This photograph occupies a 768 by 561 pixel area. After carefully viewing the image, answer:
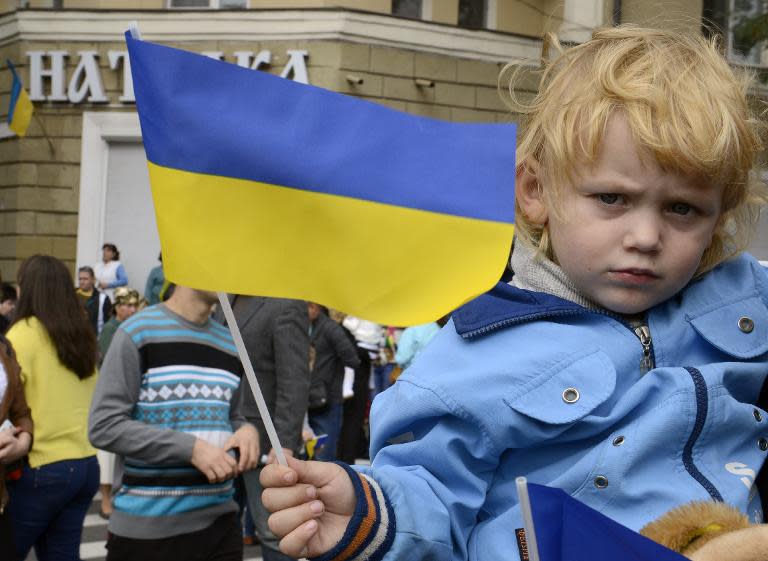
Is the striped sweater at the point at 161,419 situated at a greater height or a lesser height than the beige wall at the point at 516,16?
lesser

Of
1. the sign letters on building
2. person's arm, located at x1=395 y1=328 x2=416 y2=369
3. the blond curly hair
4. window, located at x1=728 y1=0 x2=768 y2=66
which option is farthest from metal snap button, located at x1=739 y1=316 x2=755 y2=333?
the sign letters on building

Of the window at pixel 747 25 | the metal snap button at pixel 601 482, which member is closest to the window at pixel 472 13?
the window at pixel 747 25

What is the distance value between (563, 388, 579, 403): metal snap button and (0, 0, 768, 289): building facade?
50.5 feet

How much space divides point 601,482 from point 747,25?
14.4ft

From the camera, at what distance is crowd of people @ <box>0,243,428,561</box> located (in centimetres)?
452

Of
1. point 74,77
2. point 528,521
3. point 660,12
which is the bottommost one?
point 528,521

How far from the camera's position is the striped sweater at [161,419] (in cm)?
448

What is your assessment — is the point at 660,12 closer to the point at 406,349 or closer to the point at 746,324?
the point at 746,324

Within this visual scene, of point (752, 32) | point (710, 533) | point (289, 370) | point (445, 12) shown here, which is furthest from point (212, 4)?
point (710, 533)

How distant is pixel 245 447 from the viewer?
474 cm

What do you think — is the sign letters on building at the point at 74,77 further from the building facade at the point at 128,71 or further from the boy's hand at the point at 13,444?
the boy's hand at the point at 13,444

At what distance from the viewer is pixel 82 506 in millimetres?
5988

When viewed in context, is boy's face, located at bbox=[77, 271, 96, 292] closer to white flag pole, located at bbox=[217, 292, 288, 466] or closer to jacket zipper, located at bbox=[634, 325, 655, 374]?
jacket zipper, located at bbox=[634, 325, 655, 374]

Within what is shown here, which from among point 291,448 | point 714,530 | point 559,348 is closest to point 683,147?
point 559,348
